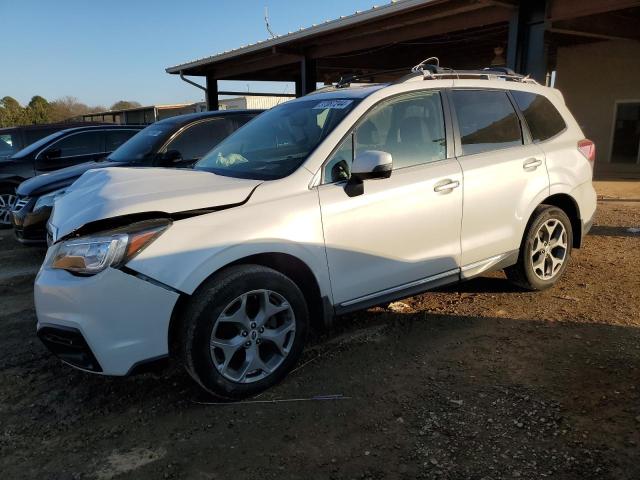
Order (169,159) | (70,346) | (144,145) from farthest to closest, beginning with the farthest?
1. (144,145)
2. (169,159)
3. (70,346)

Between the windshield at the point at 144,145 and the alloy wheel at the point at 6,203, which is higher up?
the windshield at the point at 144,145

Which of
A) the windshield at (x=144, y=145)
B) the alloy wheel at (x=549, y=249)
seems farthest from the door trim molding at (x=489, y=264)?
the windshield at (x=144, y=145)

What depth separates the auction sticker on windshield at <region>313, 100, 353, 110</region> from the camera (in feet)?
11.8

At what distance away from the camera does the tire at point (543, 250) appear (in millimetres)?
4426

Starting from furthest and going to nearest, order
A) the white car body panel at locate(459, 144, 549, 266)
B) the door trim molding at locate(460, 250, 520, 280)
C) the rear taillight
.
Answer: the rear taillight
the door trim molding at locate(460, 250, 520, 280)
the white car body panel at locate(459, 144, 549, 266)

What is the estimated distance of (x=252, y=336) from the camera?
302cm

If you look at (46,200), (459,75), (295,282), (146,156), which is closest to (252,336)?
(295,282)

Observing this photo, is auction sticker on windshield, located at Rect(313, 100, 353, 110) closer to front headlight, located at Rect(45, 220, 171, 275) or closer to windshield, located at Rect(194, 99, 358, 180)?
windshield, located at Rect(194, 99, 358, 180)

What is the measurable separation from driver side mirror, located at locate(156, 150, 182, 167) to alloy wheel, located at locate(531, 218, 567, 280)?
13.5 ft

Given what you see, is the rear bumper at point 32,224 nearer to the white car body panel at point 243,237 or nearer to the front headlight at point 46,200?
the front headlight at point 46,200

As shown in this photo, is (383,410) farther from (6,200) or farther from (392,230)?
(6,200)

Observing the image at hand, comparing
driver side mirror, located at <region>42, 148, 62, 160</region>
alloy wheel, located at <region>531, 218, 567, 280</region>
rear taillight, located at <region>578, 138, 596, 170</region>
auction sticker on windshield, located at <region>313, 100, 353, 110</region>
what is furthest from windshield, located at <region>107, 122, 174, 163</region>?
rear taillight, located at <region>578, 138, 596, 170</region>

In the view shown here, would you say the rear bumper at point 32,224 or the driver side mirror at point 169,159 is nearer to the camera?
the rear bumper at point 32,224

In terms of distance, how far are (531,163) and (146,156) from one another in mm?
4357
